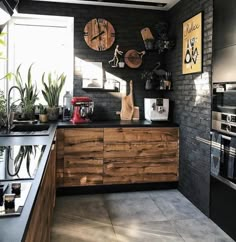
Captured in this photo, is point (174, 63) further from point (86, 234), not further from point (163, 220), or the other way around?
point (86, 234)

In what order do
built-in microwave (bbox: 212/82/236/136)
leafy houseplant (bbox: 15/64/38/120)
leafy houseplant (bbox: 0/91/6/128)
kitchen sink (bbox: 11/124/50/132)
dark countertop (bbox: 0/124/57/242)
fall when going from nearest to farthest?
1. dark countertop (bbox: 0/124/57/242)
2. built-in microwave (bbox: 212/82/236/136)
3. leafy houseplant (bbox: 0/91/6/128)
4. kitchen sink (bbox: 11/124/50/132)
5. leafy houseplant (bbox: 15/64/38/120)

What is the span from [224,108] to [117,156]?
1.49 meters

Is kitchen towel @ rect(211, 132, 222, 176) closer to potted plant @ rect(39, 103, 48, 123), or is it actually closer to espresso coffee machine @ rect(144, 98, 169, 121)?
espresso coffee machine @ rect(144, 98, 169, 121)

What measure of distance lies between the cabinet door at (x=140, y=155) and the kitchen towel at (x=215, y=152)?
0.89m

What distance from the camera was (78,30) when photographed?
3957 mm

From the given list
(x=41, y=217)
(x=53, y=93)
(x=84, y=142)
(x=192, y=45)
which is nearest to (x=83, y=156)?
(x=84, y=142)

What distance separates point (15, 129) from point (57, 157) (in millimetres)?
→ 597

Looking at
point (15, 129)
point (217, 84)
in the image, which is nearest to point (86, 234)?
point (15, 129)

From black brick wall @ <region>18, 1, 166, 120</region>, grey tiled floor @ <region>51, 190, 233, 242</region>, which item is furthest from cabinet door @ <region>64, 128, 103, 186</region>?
black brick wall @ <region>18, 1, 166, 120</region>

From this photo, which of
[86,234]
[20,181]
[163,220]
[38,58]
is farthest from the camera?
[38,58]

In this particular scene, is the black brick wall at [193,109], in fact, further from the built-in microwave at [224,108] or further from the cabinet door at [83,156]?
the cabinet door at [83,156]

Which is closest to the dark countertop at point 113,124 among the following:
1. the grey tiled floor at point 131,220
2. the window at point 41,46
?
the window at point 41,46

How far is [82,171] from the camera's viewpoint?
11.7ft

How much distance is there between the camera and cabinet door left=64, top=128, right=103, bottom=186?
3.52m
